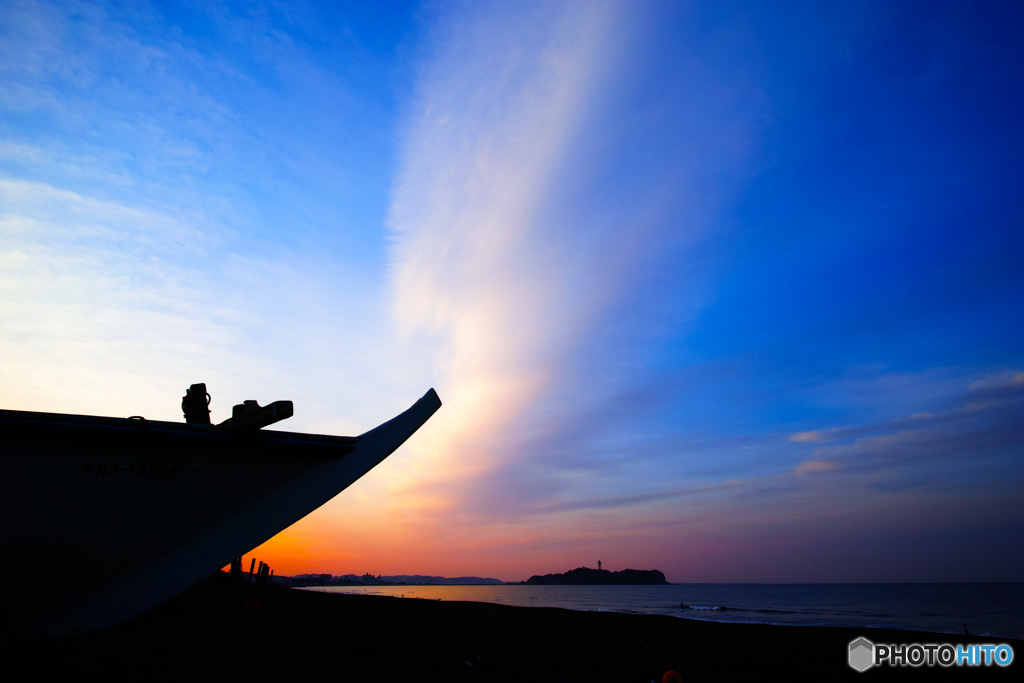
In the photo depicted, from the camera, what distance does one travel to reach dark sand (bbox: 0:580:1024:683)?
27.4ft

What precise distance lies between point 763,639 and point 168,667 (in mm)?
19432

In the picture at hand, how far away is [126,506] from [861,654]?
21.0m

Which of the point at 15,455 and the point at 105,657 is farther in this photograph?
the point at 105,657

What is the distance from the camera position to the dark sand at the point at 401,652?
329 inches

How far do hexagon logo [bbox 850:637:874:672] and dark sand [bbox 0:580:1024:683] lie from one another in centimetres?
39

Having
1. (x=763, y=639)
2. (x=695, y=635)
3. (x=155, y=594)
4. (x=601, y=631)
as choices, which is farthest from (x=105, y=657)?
(x=763, y=639)

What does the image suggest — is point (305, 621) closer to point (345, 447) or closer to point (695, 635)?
point (695, 635)

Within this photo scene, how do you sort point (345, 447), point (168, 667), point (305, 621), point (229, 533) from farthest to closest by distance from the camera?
point (305, 621) < point (168, 667) < point (345, 447) < point (229, 533)

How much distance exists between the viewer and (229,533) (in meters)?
→ 5.11

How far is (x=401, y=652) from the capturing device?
12.2 metres

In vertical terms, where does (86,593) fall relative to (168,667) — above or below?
above

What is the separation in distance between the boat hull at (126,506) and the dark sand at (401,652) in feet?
2.07

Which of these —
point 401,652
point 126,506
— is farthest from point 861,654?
point 126,506

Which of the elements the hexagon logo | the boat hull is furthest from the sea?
the boat hull
